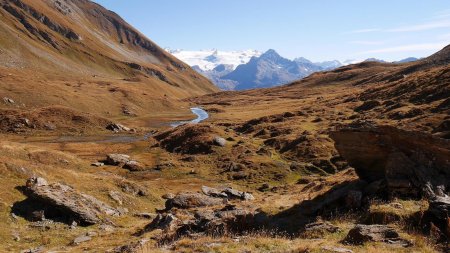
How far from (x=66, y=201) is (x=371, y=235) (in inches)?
1038

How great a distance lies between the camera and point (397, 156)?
2845 cm

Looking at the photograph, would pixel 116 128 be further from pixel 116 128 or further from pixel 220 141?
pixel 220 141

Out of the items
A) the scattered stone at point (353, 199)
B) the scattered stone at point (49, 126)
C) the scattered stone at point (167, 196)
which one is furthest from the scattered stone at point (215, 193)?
the scattered stone at point (49, 126)

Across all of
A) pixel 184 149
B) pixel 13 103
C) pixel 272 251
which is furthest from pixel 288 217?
pixel 13 103

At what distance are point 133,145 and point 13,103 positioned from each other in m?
61.4

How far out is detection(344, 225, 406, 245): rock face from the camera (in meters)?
19.8

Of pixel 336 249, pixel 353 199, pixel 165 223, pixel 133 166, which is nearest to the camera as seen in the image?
pixel 336 249

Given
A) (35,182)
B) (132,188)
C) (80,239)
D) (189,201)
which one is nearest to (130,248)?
(80,239)

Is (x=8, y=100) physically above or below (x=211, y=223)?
above

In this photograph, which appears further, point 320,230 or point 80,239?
point 80,239

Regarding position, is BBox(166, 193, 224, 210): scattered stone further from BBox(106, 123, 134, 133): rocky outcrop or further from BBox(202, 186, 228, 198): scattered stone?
BBox(106, 123, 134, 133): rocky outcrop

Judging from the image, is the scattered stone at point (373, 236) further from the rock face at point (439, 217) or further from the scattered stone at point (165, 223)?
the scattered stone at point (165, 223)

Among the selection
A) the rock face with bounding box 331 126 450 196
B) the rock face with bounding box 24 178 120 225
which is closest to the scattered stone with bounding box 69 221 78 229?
the rock face with bounding box 24 178 120 225

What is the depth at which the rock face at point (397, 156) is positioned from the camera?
2670cm
